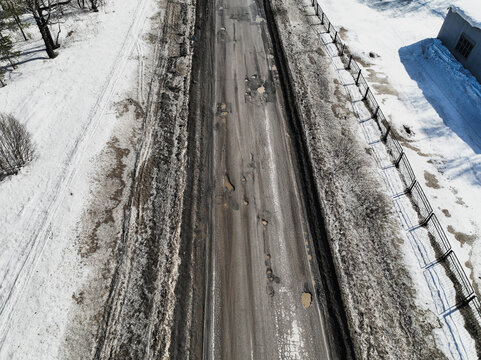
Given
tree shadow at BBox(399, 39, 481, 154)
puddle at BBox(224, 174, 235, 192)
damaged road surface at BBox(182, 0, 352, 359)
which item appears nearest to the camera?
damaged road surface at BBox(182, 0, 352, 359)

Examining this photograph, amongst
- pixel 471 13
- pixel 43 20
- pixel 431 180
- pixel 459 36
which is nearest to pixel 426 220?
pixel 431 180

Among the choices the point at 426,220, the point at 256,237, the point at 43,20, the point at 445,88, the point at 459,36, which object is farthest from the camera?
the point at 459,36

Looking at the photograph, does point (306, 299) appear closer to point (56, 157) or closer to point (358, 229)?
point (358, 229)

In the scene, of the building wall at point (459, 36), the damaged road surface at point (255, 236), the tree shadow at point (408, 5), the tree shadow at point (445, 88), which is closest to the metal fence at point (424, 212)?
the tree shadow at point (445, 88)

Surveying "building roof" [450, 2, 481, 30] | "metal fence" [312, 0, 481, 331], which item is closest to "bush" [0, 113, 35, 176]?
"metal fence" [312, 0, 481, 331]

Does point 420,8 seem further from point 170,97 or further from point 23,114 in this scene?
point 23,114

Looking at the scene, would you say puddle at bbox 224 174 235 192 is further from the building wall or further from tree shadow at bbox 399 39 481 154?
the building wall

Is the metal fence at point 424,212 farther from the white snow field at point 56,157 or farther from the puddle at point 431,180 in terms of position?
the white snow field at point 56,157
